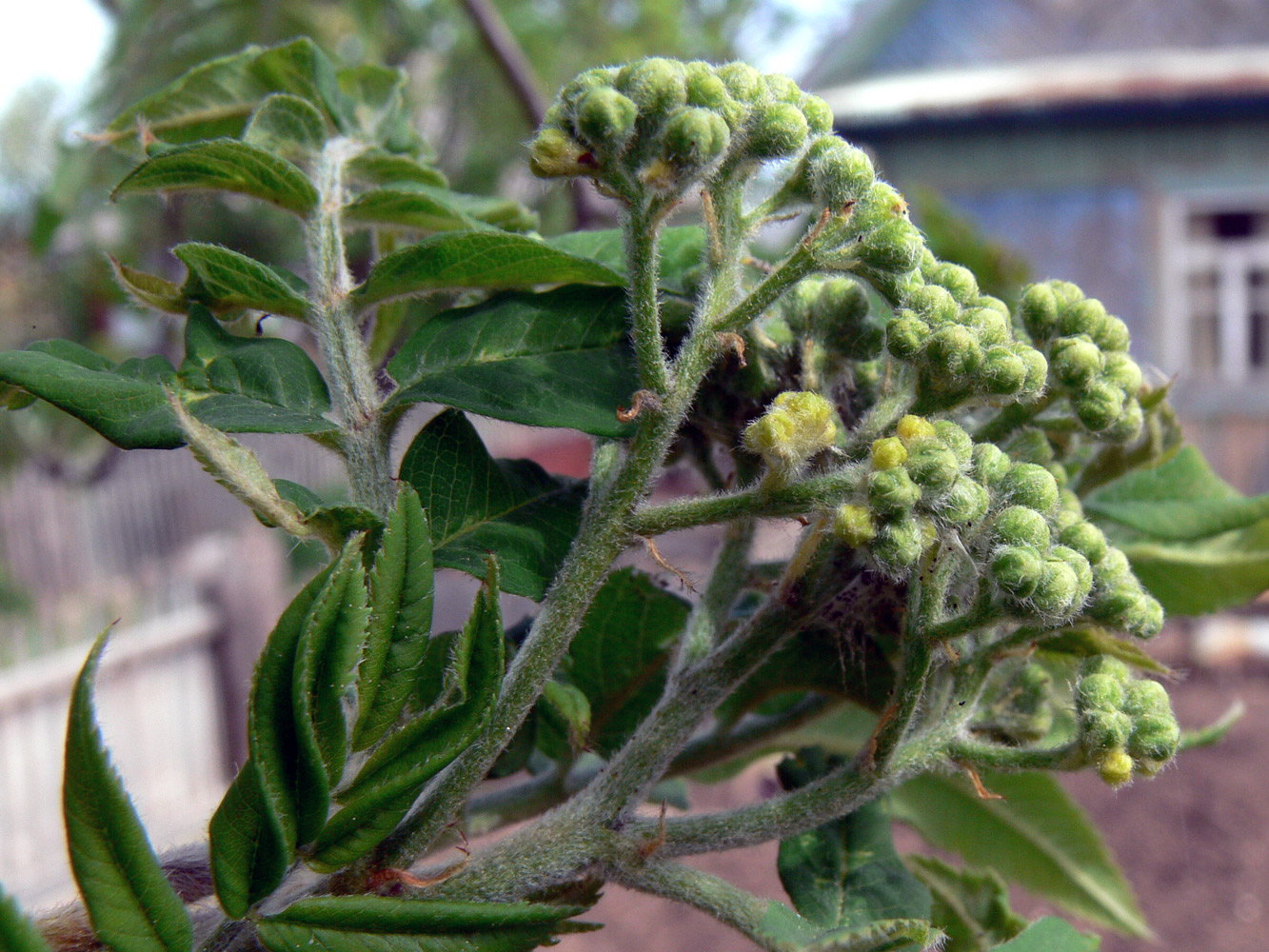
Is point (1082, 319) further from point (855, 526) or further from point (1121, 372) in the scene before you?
point (855, 526)

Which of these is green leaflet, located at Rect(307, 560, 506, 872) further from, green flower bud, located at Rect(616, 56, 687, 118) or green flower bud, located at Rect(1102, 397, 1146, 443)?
green flower bud, located at Rect(1102, 397, 1146, 443)

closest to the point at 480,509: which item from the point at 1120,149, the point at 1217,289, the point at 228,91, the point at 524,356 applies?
the point at 524,356

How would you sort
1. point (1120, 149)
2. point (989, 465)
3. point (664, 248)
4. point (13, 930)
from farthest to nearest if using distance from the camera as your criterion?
point (1120, 149) → point (664, 248) → point (989, 465) → point (13, 930)

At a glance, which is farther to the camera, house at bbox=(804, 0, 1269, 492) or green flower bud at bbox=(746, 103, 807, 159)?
house at bbox=(804, 0, 1269, 492)

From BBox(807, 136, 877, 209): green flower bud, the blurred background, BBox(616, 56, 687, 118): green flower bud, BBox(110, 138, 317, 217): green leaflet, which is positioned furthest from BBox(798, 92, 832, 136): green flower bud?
the blurred background

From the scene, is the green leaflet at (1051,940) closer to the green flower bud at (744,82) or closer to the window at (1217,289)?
the green flower bud at (744,82)

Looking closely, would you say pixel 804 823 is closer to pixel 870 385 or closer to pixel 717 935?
pixel 870 385
